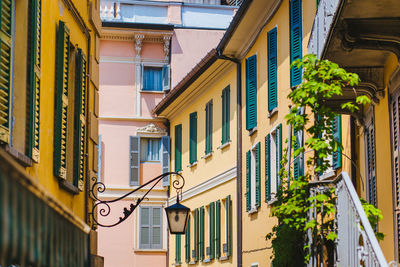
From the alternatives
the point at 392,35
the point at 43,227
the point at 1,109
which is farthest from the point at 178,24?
the point at 43,227

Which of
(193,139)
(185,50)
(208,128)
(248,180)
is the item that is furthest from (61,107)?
(185,50)

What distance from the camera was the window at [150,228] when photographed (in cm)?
3155

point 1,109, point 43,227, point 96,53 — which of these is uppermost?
point 96,53

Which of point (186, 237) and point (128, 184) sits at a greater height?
point (128, 184)

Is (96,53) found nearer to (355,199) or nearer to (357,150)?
(357,150)

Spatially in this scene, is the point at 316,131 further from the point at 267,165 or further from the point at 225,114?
the point at 225,114

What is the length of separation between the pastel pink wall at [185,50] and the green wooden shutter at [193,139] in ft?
9.59

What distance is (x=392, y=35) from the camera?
9633 millimetres

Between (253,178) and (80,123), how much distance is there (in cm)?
1003

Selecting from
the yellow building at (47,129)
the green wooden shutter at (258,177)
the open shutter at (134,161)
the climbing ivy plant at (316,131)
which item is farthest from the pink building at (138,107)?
the climbing ivy plant at (316,131)

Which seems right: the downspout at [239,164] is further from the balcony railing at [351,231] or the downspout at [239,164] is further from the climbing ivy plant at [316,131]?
the balcony railing at [351,231]

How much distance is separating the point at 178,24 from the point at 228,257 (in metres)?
10.8

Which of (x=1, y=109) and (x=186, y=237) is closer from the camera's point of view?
(x=1, y=109)

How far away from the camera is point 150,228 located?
104 ft
